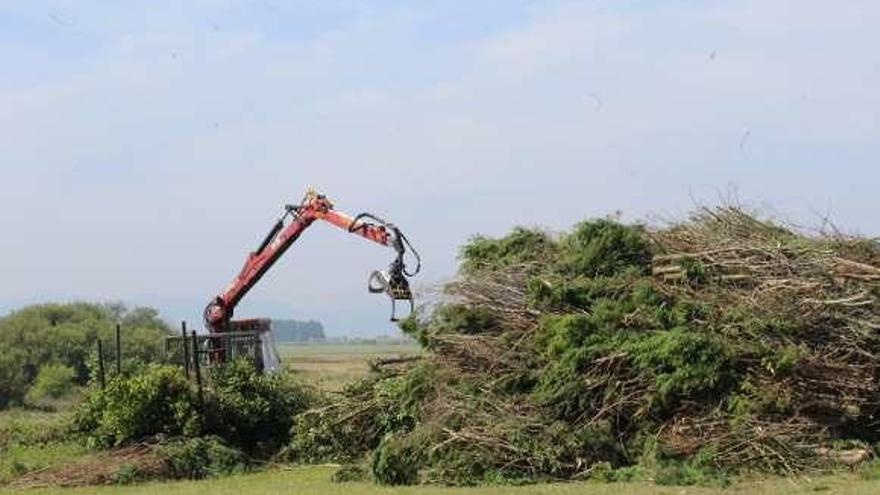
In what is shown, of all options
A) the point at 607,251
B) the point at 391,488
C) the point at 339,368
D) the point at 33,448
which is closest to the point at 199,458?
the point at 33,448

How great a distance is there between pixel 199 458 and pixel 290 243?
25.0ft

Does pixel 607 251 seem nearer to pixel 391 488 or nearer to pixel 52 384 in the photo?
pixel 391 488

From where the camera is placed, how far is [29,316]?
5425 centimetres

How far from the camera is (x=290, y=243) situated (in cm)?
2856

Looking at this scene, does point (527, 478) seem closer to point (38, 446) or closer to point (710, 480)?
point (710, 480)

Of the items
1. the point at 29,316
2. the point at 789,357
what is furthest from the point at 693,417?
the point at 29,316

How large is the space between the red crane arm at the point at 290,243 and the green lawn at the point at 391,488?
5.57 m

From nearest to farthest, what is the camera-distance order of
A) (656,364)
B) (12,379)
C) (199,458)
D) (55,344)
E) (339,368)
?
(656,364)
(199,458)
(12,379)
(55,344)
(339,368)

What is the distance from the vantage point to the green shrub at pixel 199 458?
22.0 metres

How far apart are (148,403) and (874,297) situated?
13.9 meters

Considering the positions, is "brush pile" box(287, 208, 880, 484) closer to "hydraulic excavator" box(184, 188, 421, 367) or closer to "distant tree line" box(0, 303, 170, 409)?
"hydraulic excavator" box(184, 188, 421, 367)

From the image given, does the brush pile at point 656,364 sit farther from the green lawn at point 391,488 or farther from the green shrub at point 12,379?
the green shrub at point 12,379

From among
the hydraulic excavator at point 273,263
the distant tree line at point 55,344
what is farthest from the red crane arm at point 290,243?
the distant tree line at point 55,344

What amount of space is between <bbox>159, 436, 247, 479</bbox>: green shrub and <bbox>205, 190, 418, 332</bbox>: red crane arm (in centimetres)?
478
